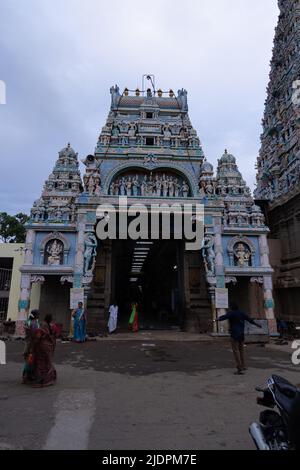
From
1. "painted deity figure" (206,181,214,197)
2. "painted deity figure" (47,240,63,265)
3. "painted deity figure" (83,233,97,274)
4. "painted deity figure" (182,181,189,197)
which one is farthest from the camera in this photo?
"painted deity figure" (182,181,189,197)

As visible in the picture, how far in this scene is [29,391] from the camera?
5500mm

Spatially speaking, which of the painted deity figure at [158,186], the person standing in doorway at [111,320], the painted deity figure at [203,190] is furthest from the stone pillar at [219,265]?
the person standing in doorway at [111,320]

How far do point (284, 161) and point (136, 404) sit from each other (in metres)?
20.6

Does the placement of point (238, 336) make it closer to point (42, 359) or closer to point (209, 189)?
point (42, 359)

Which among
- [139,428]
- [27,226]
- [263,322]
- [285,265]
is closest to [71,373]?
[139,428]

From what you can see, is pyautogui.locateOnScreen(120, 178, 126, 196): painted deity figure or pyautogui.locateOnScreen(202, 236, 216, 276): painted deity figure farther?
pyautogui.locateOnScreen(120, 178, 126, 196): painted deity figure

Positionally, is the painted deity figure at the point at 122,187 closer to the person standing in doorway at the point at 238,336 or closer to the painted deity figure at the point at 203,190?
the painted deity figure at the point at 203,190

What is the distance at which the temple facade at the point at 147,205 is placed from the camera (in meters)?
15.9

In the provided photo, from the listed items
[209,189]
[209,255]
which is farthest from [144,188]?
[209,255]

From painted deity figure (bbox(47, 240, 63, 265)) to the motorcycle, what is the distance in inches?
545

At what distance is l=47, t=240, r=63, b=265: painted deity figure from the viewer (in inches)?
614

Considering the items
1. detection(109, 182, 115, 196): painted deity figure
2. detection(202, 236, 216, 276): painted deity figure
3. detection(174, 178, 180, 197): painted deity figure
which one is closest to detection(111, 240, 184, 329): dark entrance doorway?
detection(202, 236, 216, 276): painted deity figure

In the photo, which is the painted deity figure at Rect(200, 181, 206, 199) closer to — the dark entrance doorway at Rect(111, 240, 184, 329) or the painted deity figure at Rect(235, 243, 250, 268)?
the painted deity figure at Rect(235, 243, 250, 268)
